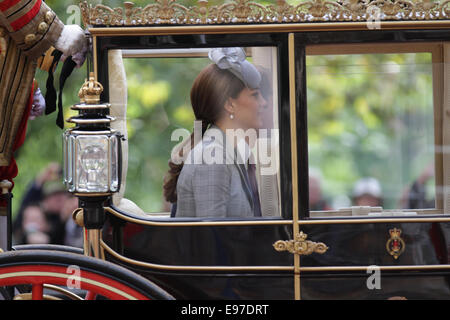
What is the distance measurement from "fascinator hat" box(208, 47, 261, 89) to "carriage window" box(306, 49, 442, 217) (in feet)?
0.70

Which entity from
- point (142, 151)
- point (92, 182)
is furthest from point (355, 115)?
point (92, 182)

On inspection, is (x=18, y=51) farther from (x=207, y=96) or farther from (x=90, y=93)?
(x=207, y=96)

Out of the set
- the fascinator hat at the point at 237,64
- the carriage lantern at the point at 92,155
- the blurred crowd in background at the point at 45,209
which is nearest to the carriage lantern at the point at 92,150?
the carriage lantern at the point at 92,155

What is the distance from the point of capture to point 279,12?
8.48 feet

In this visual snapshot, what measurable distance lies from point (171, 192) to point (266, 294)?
536 millimetres

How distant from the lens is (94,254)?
2.59 m

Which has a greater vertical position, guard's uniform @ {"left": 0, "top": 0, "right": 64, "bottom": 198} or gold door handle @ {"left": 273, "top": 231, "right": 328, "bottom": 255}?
guard's uniform @ {"left": 0, "top": 0, "right": 64, "bottom": 198}

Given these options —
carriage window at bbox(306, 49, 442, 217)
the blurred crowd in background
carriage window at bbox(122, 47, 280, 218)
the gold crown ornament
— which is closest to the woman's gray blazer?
carriage window at bbox(122, 47, 280, 218)

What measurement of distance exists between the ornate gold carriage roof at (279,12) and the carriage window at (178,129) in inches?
4.8

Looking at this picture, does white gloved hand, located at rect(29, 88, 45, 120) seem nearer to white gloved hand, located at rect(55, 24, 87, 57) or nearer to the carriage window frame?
white gloved hand, located at rect(55, 24, 87, 57)

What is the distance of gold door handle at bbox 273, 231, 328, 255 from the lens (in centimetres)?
257

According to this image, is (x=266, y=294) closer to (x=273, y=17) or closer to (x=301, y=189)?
(x=301, y=189)

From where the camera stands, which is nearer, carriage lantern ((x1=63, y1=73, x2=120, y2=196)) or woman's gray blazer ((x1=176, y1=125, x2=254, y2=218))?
carriage lantern ((x1=63, y1=73, x2=120, y2=196))
